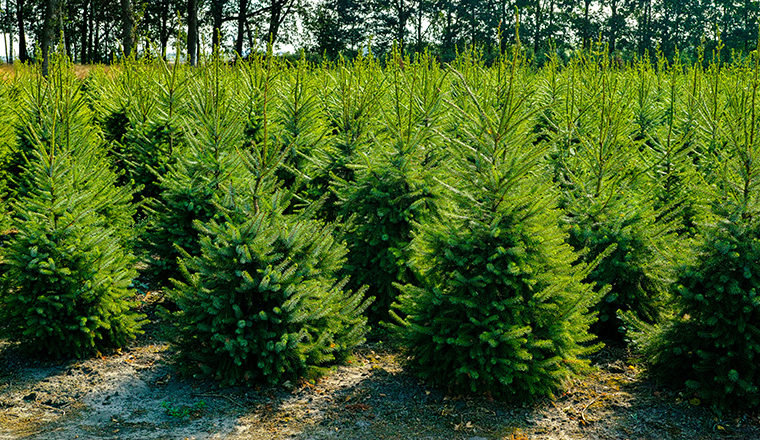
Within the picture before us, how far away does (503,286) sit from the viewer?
163 inches

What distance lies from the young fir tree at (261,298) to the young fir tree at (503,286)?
0.76m

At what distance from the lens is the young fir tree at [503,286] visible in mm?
3988

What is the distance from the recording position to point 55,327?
4.68m

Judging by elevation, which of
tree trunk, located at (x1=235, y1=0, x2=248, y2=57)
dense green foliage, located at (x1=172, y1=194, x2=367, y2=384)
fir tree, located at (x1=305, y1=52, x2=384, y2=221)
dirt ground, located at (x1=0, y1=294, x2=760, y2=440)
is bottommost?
dirt ground, located at (x1=0, y1=294, x2=760, y2=440)

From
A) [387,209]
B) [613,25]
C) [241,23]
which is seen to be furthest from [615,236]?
[613,25]

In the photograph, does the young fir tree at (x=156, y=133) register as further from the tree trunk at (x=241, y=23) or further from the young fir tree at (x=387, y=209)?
the tree trunk at (x=241, y=23)

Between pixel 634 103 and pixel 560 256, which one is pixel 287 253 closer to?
pixel 560 256

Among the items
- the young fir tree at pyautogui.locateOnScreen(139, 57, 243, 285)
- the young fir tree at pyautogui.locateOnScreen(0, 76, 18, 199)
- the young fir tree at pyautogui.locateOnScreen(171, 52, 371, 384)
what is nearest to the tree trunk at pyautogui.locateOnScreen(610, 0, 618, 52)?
the young fir tree at pyautogui.locateOnScreen(0, 76, 18, 199)

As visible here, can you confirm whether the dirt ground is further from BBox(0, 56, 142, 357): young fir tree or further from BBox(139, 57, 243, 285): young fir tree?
BBox(139, 57, 243, 285): young fir tree

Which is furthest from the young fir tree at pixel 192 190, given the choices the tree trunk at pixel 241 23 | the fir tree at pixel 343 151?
the tree trunk at pixel 241 23

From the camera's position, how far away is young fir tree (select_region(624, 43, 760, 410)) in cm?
392

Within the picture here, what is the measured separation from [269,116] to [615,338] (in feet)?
17.5

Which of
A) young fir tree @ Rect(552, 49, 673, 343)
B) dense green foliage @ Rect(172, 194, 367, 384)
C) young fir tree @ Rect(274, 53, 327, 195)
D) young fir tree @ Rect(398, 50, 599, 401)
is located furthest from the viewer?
young fir tree @ Rect(274, 53, 327, 195)

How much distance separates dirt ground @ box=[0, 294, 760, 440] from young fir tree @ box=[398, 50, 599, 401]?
9.1 inches
